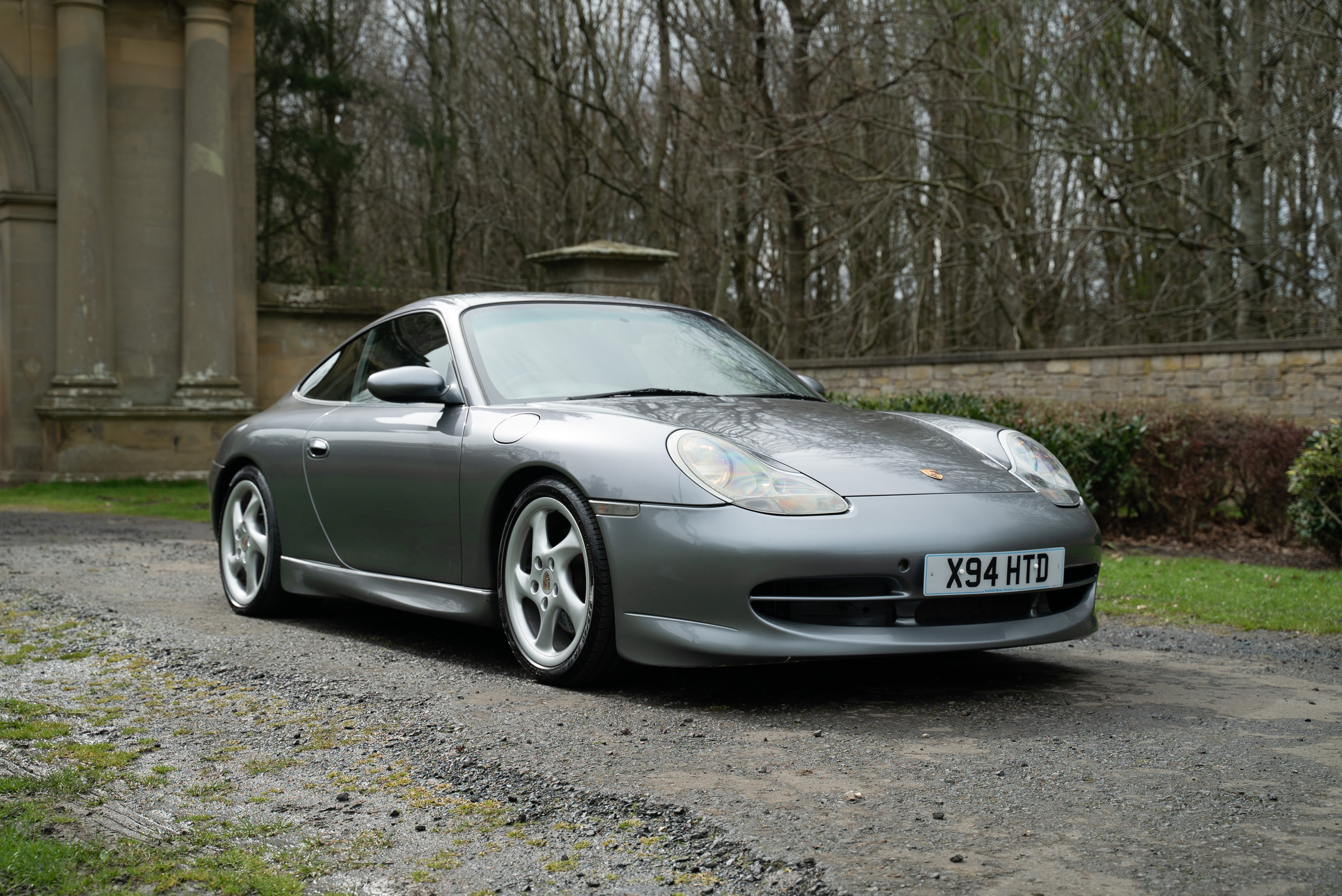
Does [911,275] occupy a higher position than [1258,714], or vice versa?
[911,275]

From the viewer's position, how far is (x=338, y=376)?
19.9 feet

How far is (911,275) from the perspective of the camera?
2078 cm

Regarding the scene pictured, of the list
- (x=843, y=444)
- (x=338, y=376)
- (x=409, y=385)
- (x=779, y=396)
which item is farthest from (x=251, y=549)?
(x=843, y=444)

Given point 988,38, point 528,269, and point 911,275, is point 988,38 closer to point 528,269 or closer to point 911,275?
point 911,275

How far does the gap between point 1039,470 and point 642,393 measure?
1.46 m

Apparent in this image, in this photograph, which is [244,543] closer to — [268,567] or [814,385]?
[268,567]

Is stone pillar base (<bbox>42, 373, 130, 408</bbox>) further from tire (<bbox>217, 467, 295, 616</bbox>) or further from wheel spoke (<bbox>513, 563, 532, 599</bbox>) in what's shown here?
wheel spoke (<bbox>513, 563, 532, 599</bbox>)

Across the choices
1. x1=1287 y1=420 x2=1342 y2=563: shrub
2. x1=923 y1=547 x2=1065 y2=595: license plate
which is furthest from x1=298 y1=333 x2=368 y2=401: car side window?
x1=1287 y1=420 x2=1342 y2=563: shrub

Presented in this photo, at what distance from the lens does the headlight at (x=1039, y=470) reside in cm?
457

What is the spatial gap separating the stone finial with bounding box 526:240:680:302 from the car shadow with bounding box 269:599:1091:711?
950 centimetres

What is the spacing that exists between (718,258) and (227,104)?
510 inches

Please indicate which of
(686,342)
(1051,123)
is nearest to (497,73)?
(1051,123)

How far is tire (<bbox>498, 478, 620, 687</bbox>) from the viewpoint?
4.19 metres

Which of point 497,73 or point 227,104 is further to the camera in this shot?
point 497,73
